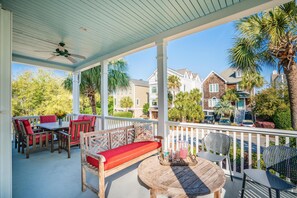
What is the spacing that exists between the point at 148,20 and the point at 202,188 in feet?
10.3

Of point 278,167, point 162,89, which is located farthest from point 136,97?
point 278,167

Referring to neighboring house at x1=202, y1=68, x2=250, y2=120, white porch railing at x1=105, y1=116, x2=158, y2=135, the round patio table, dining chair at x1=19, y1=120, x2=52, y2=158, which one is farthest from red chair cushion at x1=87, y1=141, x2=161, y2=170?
neighboring house at x1=202, y1=68, x2=250, y2=120

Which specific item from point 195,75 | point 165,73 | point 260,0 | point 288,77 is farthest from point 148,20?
point 195,75

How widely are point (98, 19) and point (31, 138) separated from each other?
3430 millimetres

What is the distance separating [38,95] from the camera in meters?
11.4

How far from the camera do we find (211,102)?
1384 cm

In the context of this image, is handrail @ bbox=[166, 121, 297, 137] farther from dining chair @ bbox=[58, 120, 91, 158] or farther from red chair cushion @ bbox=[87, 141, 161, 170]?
dining chair @ bbox=[58, 120, 91, 158]

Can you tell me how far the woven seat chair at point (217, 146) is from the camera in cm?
246

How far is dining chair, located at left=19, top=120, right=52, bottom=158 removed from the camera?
3.64m

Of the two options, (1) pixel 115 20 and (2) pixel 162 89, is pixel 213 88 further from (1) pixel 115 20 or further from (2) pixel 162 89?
(1) pixel 115 20

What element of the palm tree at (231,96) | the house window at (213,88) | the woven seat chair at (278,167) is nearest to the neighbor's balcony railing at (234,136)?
the woven seat chair at (278,167)

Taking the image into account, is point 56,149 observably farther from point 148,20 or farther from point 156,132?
point 148,20

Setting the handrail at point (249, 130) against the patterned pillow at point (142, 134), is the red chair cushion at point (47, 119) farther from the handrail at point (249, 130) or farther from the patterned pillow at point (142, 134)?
the handrail at point (249, 130)

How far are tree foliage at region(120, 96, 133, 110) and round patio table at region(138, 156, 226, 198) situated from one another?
633 inches
